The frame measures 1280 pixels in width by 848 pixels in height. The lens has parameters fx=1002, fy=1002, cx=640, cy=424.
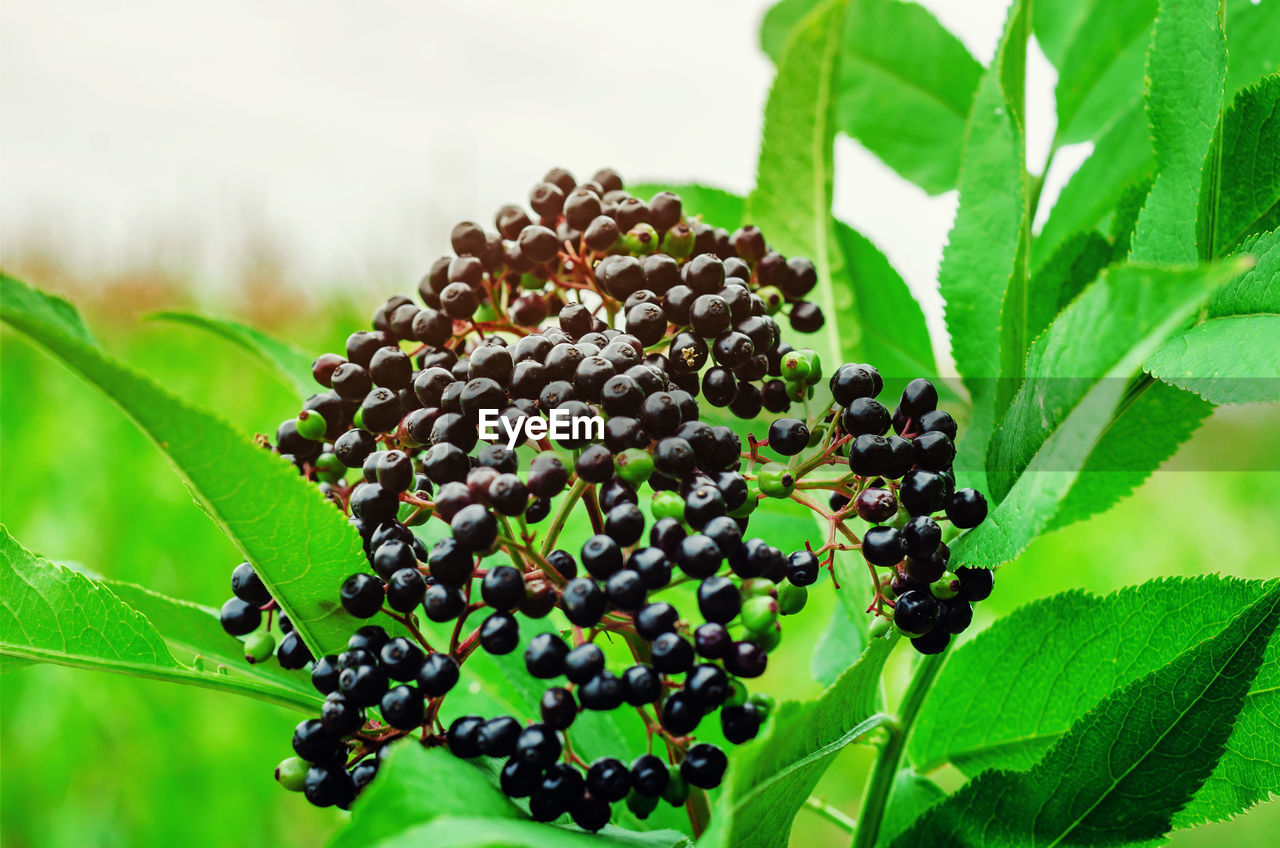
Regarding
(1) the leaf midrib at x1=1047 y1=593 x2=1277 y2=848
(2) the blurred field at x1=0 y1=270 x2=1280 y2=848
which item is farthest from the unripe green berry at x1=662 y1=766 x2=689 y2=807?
(2) the blurred field at x1=0 y1=270 x2=1280 y2=848

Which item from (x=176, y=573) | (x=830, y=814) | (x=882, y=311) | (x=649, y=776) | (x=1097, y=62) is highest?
(x=1097, y=62)

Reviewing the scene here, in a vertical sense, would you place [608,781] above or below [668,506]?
below

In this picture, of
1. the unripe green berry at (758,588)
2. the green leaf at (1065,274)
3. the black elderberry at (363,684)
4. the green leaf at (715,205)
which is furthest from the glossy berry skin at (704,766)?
the green leaf at (715,205)

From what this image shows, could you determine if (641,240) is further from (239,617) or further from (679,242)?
(239,617)

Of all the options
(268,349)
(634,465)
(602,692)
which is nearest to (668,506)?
(634,465)

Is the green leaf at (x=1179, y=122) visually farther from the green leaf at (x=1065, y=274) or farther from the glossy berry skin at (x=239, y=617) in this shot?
the glossy berry skin at (x=239, y=617)

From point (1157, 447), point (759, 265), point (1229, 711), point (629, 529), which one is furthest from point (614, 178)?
point (1229, 711)

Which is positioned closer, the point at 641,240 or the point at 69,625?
the point at 69,625
